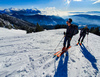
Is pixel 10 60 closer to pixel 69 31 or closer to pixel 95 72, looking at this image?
pixel 69 31

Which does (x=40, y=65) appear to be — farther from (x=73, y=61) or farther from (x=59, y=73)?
(x=73, y=61)

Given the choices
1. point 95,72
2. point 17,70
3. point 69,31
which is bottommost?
point 95,72

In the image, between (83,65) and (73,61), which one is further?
(73,61)

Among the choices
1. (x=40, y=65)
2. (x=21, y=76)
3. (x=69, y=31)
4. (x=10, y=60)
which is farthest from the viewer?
(x=69, y=31)

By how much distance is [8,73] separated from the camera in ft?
10.0

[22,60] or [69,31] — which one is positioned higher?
[69,31]

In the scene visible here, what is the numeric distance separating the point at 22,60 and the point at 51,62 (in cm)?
210

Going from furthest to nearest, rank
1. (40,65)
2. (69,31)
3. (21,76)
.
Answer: (69,31) → (40,65) → (21,76)

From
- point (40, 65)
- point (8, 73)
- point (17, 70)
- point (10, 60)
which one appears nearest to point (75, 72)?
point (40, 65)

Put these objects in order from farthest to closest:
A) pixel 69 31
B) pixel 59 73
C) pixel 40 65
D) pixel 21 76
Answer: pixel 69 31
pixel 40 65
pixel 59 73
pixel 21 76

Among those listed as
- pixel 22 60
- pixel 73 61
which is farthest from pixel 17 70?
pixel 73 61

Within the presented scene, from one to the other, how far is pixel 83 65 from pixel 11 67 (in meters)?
4.71

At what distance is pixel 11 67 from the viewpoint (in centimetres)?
345

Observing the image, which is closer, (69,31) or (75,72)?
(75,72)
